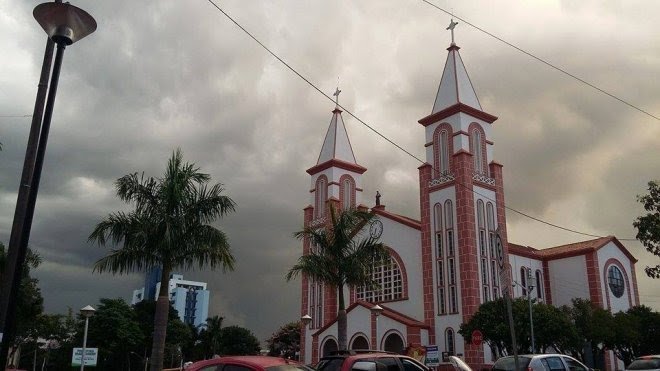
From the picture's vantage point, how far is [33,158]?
29.2ft

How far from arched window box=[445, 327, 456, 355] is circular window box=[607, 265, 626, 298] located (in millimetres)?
13711

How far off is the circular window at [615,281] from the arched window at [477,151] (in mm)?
12411

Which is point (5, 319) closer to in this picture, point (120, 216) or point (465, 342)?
point (120, 216)

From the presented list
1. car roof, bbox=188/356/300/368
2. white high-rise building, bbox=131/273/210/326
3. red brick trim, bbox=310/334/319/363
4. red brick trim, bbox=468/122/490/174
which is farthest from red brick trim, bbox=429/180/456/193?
white high-rise building, bbox=131/273/210/326

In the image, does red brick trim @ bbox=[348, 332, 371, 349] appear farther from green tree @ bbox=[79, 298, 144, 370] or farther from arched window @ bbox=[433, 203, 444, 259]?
green tree @ bbox=[79, 298, 144, 370]

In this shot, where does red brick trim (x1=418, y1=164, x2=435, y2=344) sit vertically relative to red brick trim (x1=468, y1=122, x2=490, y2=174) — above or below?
below

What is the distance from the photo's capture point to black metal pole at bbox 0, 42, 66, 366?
7582 mm

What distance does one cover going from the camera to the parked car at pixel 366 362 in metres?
10.5

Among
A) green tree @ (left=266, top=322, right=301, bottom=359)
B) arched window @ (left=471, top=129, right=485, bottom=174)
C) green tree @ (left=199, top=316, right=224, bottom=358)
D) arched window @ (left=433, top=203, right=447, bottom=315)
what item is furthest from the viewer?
green tree @ (left=199, top=316, right=224, bottom=358)

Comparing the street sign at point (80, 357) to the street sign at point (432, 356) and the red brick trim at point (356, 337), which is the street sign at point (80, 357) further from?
the red brick trim at point (356, 337)

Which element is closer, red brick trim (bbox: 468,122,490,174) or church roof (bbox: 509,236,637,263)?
red brick trim (bbox: 468,122,490,174)

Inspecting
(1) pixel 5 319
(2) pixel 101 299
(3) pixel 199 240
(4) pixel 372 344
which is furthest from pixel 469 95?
(2) pixel 101 299

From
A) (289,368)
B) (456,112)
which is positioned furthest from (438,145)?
(289,368)

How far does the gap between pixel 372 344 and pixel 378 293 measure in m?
5.16
